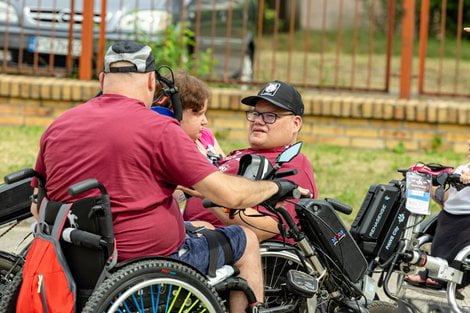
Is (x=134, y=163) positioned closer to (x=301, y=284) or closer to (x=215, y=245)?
(x=215, y=245)

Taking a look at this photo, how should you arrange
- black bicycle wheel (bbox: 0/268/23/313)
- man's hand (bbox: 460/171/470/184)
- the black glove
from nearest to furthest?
1. black bicycle wheel (bbox: 0/268/23/313)
2. the black glove
3. man's hand (bbox: 460/171/470/184)

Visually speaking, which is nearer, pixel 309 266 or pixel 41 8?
pixel 309 266

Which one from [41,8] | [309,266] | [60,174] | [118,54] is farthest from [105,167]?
[41,8]

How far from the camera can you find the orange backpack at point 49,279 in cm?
416

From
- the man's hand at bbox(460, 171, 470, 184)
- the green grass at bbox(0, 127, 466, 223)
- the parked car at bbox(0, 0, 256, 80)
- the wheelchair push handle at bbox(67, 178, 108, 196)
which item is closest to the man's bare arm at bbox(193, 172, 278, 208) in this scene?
the wheelchair push handle at bbox(67, 178, 108, 196)

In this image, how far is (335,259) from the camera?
4852 millimetres

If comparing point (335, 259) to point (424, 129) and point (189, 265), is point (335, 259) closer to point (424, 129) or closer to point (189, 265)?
point (189, 265)

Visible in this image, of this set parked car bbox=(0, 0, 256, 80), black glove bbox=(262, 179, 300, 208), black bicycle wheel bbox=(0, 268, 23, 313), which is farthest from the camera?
parked car bbox=(0, 0, 256, 80)

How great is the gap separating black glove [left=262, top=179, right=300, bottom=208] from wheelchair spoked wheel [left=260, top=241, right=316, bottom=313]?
475mm

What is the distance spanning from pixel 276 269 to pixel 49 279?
1238mm

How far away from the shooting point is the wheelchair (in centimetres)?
410

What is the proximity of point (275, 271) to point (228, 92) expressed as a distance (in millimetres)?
5050

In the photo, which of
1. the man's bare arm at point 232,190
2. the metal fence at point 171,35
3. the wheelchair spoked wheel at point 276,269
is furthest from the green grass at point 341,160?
the man's bare arm at point 232,190

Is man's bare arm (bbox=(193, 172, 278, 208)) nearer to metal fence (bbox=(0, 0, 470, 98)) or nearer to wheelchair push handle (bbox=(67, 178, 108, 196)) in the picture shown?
wheelchair push handle (bbox=(67, 178, 108, 196))
